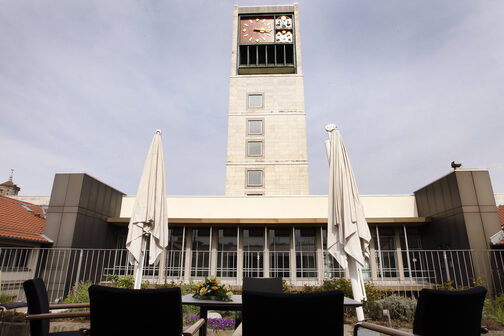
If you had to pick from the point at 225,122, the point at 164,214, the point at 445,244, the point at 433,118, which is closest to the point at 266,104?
the point at 225,122

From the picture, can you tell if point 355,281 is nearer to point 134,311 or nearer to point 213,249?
point 134,311

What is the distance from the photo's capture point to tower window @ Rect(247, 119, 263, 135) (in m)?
21.4

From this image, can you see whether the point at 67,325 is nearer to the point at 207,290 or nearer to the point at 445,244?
the point at 207,290

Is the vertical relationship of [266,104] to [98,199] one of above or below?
above

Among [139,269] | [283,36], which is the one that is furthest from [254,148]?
[139,269]

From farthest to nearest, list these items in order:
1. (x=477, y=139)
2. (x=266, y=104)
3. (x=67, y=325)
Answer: (x=266, y=104)
(x=477, y=139)
(x=67, y=325)

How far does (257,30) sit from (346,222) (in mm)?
24106

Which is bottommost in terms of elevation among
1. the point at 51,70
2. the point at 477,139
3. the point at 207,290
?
the point at 207,290

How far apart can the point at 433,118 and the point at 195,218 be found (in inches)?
446

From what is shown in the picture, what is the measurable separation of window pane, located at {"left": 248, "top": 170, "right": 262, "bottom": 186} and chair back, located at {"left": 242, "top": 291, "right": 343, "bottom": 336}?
18.5 meters

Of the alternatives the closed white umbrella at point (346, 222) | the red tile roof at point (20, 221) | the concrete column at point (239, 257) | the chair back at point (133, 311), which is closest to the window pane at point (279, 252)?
the concrete column at point (239, 257)

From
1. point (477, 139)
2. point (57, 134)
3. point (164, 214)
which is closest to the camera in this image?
point (164, 214)

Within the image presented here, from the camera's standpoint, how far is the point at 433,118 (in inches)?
490

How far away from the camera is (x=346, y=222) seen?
188 inches
